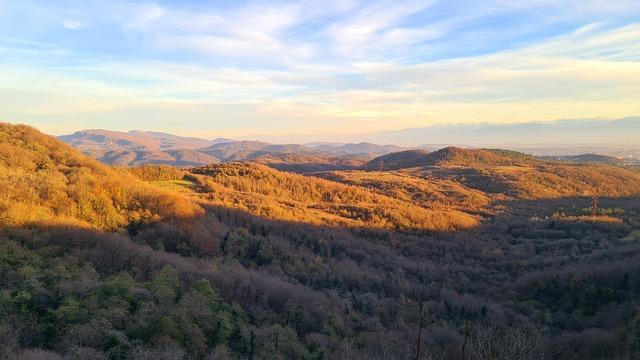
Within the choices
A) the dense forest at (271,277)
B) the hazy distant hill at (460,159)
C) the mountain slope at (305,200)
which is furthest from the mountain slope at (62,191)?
the hazy distant hill at (460,159)

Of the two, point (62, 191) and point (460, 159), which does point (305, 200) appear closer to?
point (62, 191)

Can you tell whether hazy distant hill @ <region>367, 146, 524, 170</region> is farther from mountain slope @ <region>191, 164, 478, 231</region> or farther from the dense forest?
the dense forest

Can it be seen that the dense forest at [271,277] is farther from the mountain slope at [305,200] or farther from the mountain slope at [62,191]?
the mountain slope at [305,200]

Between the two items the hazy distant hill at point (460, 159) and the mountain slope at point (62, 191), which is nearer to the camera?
the mountain slope at point (62, 191)

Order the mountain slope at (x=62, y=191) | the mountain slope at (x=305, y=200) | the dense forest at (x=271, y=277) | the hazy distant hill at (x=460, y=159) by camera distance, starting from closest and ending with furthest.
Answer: the dense forest at (x=271, y=277)
the mountain slope at (x=62, y=191)
the mountain slope at (x=305, y=200)
the hazy distant hill at (x=460, y=159)

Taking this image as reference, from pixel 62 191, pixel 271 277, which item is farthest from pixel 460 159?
pixel 62 191

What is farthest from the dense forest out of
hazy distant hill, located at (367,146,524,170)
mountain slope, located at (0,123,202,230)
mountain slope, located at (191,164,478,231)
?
hazy distant hill, located at (367,146,524,170)

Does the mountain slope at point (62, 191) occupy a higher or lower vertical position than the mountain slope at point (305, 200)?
higher

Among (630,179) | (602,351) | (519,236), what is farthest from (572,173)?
(602,351)

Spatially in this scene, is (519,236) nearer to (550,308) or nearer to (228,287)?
(550,308)
